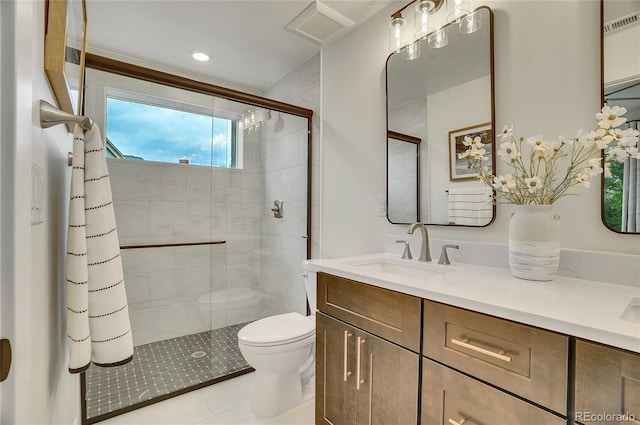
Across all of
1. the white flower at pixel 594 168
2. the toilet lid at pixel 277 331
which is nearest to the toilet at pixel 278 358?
the toilet lid at pixel 277 331

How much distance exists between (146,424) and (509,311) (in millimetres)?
1892

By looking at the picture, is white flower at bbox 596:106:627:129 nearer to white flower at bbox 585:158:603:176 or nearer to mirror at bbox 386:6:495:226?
white flower at bbox 585:158:603:176

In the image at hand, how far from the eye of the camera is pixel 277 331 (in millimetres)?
1742

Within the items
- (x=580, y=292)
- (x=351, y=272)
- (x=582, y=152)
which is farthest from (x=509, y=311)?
(x=582, y=152)

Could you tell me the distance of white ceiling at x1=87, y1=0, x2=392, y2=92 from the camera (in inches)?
74.8

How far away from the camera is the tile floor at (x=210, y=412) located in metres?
1.67

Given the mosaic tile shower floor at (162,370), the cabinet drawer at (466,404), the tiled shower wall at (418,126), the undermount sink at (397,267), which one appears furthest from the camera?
the mosaic tile shower floor at (162,370)

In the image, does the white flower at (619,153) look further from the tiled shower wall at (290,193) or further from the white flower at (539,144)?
the tiled shower wall at (290,193)

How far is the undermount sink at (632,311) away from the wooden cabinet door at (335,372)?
81cm

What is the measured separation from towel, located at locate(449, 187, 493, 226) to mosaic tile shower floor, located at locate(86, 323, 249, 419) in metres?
1.78

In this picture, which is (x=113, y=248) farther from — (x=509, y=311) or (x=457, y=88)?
(x=457, y=88)

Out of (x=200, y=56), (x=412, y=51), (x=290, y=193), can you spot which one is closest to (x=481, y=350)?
(x=412, y=51)

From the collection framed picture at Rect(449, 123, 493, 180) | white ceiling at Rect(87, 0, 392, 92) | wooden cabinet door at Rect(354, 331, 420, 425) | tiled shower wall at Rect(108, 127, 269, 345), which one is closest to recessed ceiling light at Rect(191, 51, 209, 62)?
white ceiling at Rect(87, 0, 392, 92)

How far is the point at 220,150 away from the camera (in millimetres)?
2514
